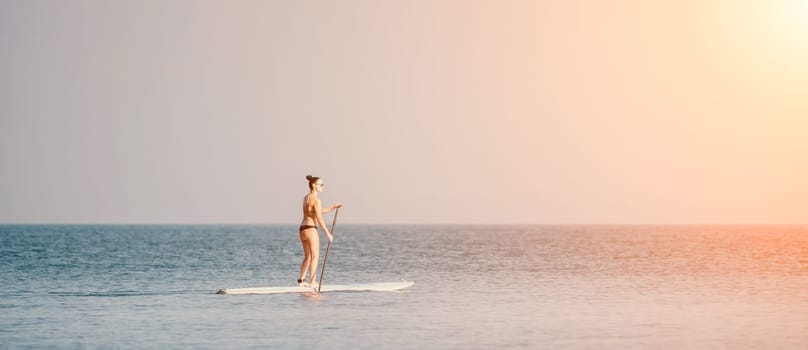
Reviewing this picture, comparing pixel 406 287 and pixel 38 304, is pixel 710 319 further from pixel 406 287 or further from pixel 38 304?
pixel 38 304

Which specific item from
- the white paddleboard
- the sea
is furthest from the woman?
the sea

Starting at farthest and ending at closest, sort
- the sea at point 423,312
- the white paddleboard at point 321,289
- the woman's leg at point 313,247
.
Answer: the white paddleboard at point 321,289 → the woman's leg at point 313,247 → the sea at point 423,312

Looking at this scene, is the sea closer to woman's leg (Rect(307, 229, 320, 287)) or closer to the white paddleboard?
the white paddleboard

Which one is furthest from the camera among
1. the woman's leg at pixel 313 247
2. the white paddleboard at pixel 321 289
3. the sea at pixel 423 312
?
the white paddleboard at pixel 321 289

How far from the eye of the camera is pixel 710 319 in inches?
663

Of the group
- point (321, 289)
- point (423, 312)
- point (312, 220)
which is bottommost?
point (423, 312)

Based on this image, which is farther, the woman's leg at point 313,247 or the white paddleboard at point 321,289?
the white paddleboard at point 321,289

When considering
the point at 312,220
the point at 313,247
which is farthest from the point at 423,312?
the point at 312,220

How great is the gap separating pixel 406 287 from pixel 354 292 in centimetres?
190

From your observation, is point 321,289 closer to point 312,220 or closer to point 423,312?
point 312,220

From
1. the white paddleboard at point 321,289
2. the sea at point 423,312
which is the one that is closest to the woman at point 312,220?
the white paddleboard at point 321,289

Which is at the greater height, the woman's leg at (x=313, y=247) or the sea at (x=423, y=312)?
the woman's leg at (x=313, y=247)

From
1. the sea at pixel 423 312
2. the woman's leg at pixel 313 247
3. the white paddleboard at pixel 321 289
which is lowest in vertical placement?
the sea at pixel 423 312

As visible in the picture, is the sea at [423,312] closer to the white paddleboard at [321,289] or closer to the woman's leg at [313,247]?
the white paddleboard at [321,289]
